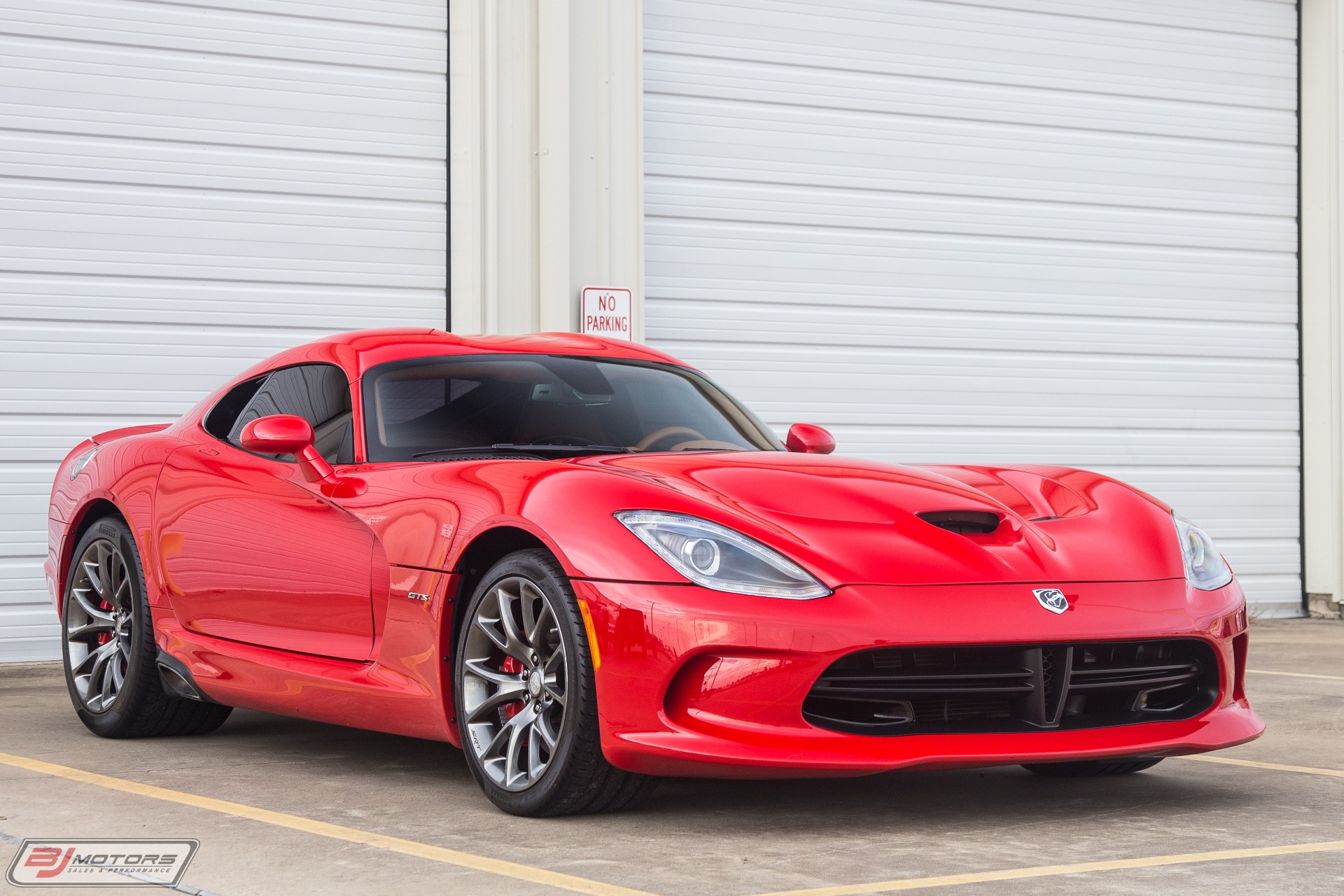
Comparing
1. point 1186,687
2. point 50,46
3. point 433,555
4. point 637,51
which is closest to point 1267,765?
point 1186,687

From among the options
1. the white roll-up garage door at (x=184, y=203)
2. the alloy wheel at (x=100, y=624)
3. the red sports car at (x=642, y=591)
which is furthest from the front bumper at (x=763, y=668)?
the white roll-up garage door at (x=184, y=203)

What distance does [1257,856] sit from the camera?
3.38 meters

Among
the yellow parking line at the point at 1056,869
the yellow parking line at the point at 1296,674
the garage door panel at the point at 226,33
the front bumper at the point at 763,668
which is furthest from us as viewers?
the garage door panel at the point at 226,33

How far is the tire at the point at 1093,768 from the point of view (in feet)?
15.0

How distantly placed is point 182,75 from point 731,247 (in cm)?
340

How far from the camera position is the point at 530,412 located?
4.84 meters

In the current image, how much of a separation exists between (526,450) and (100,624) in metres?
1.98

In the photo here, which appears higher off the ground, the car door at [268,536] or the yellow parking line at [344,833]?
the car door at [268,536]

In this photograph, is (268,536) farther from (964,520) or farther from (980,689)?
(980,689)

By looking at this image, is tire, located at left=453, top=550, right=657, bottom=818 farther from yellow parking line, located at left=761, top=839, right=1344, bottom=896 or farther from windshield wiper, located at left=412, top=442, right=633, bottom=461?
yellow parking line, located at left=761, top=839, right=1344, bottom=896

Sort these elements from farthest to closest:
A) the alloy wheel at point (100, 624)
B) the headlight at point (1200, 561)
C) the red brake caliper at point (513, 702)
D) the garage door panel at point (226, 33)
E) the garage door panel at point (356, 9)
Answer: the garage door panel at point (356, 9)
the garage door panel at point (226, 33)
the alloy wheel at point (100, 624)
the headlight at point (1200, 561)
the red brake caliper at point (513, 702)

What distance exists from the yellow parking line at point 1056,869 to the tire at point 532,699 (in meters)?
0.82

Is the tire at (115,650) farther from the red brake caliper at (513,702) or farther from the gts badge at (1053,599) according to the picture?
the gts badge at (1053,599)

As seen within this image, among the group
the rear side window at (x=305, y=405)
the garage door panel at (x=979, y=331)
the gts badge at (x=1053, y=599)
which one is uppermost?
the garage door panel at (x=979, y=331)
